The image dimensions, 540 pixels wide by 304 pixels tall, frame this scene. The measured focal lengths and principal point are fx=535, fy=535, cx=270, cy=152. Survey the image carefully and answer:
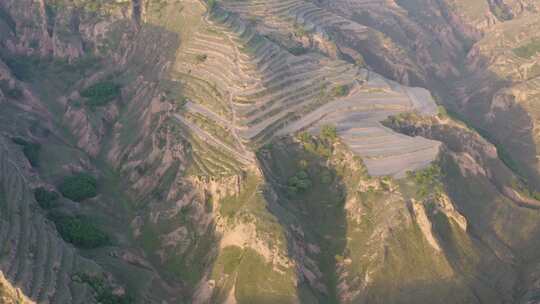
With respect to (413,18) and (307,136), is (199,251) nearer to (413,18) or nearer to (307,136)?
(307,136)

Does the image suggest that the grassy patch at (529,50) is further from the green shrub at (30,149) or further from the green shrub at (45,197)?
the green shrub at (45,197)

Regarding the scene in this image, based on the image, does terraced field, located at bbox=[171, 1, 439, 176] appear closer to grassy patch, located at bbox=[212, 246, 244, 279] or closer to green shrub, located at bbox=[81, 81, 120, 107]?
green shrub, located at bbox=[81, 81, 120, 107]

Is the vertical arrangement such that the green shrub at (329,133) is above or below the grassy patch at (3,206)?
above

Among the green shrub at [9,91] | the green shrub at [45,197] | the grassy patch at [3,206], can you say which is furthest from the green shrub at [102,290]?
the green shrub at [9,91]

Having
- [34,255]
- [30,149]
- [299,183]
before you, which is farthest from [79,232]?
[299,183]

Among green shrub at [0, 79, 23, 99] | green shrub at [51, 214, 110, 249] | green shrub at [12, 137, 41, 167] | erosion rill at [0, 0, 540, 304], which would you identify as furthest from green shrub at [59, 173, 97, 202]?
green shrub at [0, 79, 23, 99]

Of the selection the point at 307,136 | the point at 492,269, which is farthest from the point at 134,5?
the point at 492,269

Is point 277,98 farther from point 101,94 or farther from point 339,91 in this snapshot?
point 101,94
